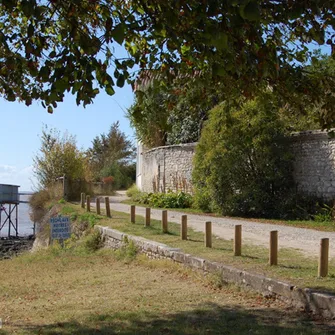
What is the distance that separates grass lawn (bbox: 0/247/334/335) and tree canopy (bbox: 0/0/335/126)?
2.90 metres

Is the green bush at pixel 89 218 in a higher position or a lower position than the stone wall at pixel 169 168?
lower

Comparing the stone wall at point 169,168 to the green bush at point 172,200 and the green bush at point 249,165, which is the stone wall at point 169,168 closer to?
the green bush at point 172,200

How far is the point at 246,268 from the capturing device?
28.3 ft

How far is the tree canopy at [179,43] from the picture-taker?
5.26m

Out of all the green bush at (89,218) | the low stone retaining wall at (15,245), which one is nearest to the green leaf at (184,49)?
the green bush at (89,218)

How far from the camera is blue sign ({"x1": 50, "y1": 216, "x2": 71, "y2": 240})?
1591cm

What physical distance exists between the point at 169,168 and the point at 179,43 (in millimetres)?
21629

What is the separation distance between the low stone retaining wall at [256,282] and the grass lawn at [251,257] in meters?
0.24

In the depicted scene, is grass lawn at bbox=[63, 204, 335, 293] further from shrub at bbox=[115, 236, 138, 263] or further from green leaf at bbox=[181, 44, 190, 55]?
green leaf at bbox=[181, 44, 190, 55]

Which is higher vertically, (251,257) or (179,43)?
(179,43)

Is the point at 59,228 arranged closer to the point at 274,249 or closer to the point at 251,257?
the point at 251,257

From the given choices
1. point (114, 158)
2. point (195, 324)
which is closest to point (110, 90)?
point (195, 324)

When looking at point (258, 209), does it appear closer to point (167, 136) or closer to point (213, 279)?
point (213, 279)

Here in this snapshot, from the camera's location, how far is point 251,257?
9.77 m
